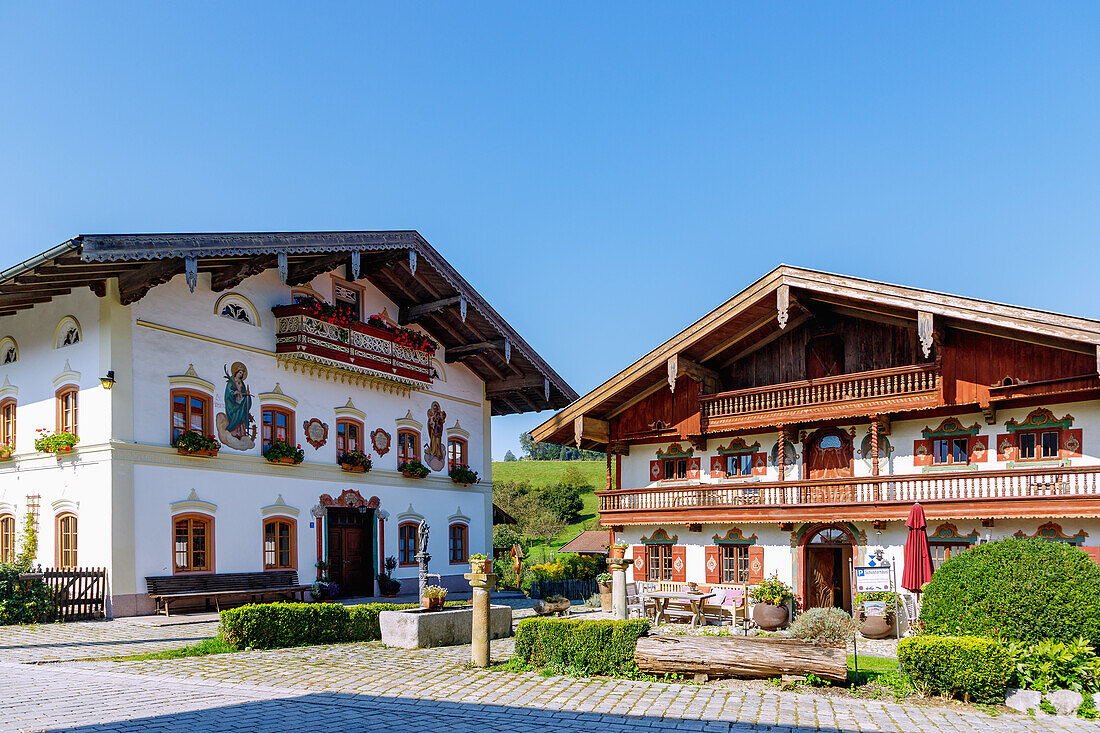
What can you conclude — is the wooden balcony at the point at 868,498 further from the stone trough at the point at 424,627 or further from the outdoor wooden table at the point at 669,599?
the stone trough at the point at 424,627

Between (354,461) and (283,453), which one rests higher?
(283,453)

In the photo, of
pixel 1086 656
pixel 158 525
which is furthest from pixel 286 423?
pixel 1086 656

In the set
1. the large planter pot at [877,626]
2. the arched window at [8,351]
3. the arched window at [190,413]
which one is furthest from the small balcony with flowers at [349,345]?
the large planter pot at [877,626]

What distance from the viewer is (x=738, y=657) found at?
11.8 metres

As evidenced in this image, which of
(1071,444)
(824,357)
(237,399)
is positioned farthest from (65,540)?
(1071,444)

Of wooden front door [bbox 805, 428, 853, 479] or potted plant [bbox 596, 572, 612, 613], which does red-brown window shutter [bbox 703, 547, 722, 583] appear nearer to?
potted plant [bbox 596, 572, 612, 613]

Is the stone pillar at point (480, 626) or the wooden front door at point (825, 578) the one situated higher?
the stone pillar at point (480, 626)

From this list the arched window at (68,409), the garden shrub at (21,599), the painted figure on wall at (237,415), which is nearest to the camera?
the garden shrub at (21,599)

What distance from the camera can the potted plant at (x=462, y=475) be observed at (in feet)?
99.2

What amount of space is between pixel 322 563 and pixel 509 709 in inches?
627

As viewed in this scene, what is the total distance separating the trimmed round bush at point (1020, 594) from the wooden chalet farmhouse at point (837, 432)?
7.22 metres

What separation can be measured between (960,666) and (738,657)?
8.49ft

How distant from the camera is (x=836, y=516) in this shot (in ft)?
67.2

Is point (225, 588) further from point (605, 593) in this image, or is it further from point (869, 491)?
point (869, 491)
